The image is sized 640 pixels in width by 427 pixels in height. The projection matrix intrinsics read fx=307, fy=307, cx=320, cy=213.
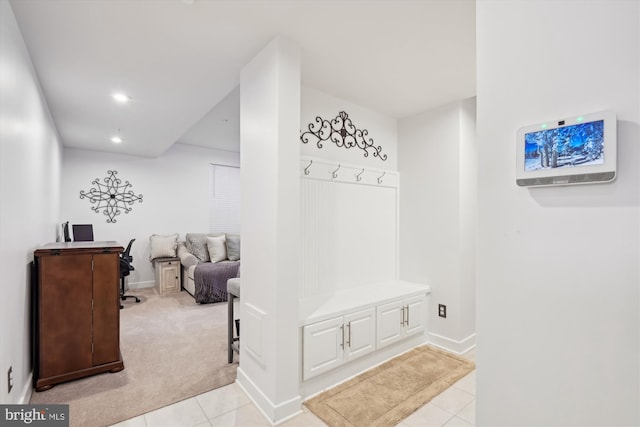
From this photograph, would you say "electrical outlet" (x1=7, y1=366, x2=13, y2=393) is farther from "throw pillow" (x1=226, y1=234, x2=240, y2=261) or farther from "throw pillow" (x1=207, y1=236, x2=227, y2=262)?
"throw pillow" (x1=226, y1=234, x2=240, y2=261)

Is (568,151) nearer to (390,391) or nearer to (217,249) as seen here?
(390,391)

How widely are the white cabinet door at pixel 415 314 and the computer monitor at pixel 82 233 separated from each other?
493cm

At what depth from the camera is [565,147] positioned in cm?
81

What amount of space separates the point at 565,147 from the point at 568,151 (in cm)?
1

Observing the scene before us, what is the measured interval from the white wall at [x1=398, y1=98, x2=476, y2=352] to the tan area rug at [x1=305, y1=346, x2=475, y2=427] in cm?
45

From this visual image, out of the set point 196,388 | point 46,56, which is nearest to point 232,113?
point 46,56

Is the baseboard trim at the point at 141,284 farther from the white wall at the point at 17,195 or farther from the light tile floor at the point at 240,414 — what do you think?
the light tile floor at the point at 240,414

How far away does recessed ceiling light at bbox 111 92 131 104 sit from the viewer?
3050mm

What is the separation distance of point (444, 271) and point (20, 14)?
12.8 feet

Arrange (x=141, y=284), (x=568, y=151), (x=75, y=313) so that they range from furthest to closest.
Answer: (x=141, y=284), (x=75, y=313), (x=568, y=151)

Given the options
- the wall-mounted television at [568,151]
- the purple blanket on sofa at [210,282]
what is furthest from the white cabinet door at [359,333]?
the purple blanket on sofa at [210,282]

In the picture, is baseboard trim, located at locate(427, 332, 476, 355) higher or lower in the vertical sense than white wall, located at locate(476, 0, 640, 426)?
lower

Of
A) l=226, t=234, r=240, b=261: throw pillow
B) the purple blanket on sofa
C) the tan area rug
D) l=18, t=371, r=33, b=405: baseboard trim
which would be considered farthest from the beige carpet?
l=226, t=234, r=240, b=261: throw pillow

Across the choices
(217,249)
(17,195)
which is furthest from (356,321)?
(217,249)
